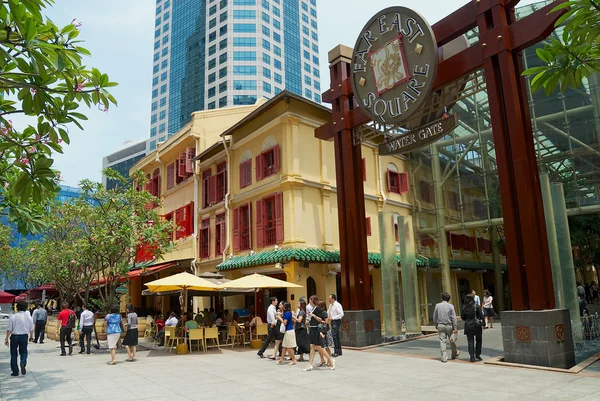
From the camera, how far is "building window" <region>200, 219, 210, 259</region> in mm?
23094

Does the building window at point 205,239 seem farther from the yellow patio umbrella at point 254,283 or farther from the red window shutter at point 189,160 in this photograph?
the yellow patio umbrella at point 254,283

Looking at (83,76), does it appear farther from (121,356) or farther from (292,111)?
(292,111)

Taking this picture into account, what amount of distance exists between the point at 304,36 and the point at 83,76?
277 feet

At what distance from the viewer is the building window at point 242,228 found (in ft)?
67.2

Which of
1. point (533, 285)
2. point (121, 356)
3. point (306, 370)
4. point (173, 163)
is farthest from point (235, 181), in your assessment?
point (533, 285)

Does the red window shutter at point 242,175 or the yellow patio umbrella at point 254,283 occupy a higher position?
the red window shutter at point 242,175

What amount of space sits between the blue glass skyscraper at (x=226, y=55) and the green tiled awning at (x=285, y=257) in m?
53.9

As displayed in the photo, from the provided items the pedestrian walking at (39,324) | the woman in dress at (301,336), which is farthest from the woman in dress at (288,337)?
the pedestrian walking at (39,324)

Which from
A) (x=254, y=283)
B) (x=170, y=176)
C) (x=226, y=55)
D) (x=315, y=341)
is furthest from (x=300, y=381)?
(x=226, y=55)

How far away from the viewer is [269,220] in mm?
19547

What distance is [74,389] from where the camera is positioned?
8.71 meters

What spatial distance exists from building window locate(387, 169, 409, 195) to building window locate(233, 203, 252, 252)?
7.29 m

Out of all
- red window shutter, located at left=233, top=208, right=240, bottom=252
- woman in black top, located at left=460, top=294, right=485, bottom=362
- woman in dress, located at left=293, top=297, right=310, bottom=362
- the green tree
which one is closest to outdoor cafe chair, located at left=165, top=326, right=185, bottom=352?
woman in dress, located at left=293, top=297, right=310, bottom=362

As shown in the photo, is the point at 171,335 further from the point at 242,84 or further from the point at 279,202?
the point at 242,84
